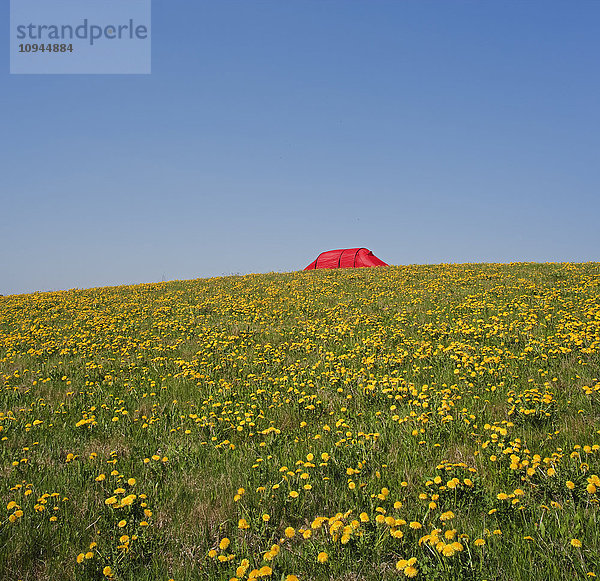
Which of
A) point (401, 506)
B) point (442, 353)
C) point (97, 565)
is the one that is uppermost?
point (442, 353)

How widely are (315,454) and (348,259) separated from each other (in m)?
27.8

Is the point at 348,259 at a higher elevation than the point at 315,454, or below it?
higher

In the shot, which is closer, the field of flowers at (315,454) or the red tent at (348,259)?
the field of flowers at (315,454)

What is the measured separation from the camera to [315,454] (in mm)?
4266

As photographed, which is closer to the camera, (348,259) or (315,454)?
(315,454)

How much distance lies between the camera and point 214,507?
141 inches

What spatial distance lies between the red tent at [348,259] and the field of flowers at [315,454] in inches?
832

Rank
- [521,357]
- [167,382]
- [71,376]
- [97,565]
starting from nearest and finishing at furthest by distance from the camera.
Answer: [97,565]
[521,357]
[167,382]
[71,376]

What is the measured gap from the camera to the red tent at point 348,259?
1215 inches

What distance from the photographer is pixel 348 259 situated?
103 ft

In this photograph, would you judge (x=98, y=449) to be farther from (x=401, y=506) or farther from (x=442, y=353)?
(x=442, y=353)

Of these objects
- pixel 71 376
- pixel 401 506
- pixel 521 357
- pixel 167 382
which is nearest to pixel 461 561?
pixel 401 506

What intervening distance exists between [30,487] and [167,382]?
3175 mm

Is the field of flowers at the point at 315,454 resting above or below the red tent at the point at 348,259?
below
